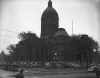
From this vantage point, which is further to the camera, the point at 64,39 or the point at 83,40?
the point at 64,39

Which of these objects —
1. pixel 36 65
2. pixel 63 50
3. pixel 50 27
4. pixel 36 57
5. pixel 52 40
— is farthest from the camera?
pixel 50 27

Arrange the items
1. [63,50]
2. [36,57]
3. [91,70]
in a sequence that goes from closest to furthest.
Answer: [91,70] < [63,50] < [36,57]

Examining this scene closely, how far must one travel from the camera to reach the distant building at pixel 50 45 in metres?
75.9

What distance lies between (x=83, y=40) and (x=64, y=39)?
16935mm

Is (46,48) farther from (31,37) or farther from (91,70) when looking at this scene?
(91,70)

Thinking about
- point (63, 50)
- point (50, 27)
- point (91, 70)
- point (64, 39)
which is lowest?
point (91, 70)

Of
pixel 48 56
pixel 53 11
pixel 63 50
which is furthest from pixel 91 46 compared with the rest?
pixel 53 11

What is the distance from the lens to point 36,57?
3430 inches

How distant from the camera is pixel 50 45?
Result: 82875 millimetres

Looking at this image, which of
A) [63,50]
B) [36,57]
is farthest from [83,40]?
[36,57]

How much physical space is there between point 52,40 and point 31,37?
10919 mm

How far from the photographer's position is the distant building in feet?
249

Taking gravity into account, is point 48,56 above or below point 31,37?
below

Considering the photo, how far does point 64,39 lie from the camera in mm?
76750
